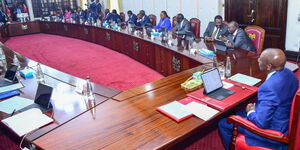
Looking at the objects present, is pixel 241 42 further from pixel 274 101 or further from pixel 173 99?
pixel 274 101

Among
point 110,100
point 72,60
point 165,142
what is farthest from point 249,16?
point 165,142

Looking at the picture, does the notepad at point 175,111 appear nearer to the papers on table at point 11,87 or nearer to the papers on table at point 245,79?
the papers on table at point 245,79

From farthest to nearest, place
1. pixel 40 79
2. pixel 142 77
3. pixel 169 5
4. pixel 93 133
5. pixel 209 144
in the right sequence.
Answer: pixel 169 5 → pixel 142 77 → pixel 40 79 → pixel 209 144 → pixel 93 133

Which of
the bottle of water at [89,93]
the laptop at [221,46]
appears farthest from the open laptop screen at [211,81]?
the laptop at [221,46]

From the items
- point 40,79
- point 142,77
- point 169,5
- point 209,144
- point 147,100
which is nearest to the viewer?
point 147,100

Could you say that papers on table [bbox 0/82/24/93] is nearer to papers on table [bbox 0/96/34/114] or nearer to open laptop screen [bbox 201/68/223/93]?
papers on table [bbox 0/96/34/114]

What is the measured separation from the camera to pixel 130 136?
149 centimetres

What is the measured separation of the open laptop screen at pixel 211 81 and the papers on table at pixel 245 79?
265 millimetres

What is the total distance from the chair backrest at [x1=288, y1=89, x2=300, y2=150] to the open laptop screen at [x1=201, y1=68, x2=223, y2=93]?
2.10ft

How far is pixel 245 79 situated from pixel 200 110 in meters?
0.74

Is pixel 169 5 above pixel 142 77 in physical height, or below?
above

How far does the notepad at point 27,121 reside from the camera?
1669 millimetres

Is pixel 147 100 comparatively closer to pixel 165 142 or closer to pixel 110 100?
pixel 110 100

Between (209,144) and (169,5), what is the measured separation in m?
5.99
